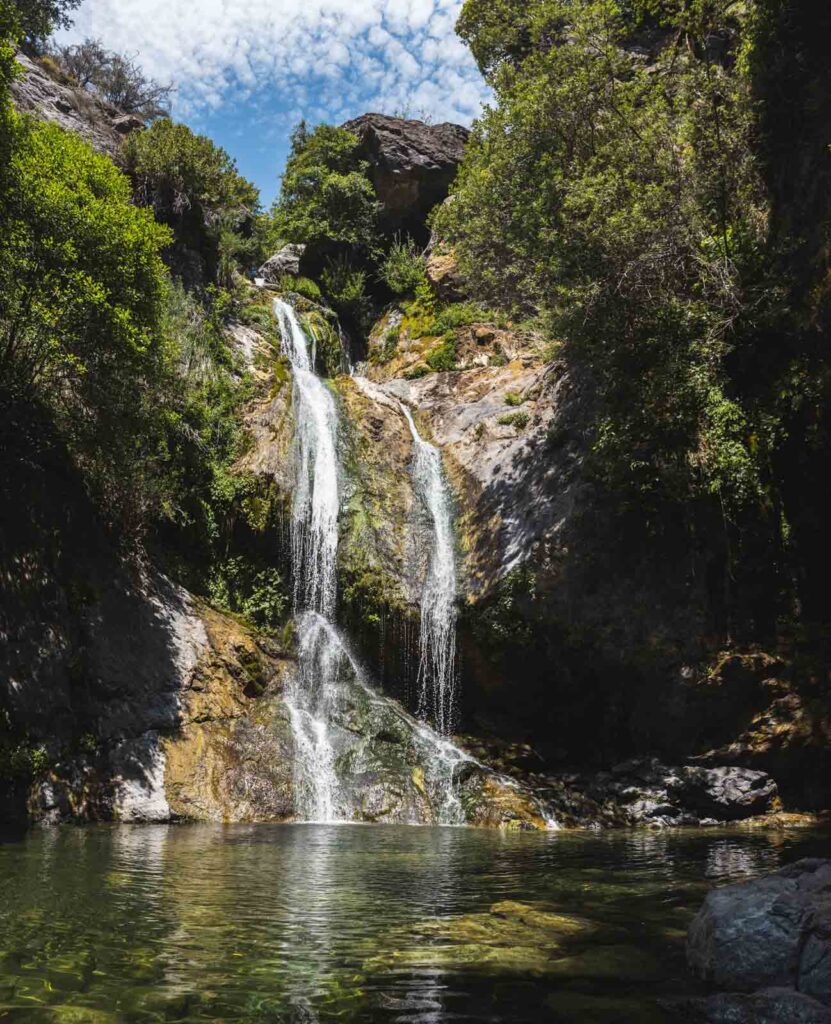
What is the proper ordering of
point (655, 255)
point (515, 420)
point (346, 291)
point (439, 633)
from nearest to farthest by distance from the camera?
point (655, 255) < point (439, 633) < point (515, 420) < point (346, 291)

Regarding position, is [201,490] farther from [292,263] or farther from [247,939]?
[292,263]

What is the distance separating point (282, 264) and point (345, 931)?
113ft

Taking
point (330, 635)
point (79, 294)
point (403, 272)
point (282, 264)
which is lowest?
point (330, 635)

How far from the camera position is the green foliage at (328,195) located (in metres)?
35.3

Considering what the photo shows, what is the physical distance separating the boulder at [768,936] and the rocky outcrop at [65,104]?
27857mm

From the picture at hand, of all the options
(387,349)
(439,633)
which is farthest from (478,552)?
(387,349)

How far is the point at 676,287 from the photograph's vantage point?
1633 centimetres

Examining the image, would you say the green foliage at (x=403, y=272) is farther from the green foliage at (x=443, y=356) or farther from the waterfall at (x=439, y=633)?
the waterfall at (x=439, y=633)

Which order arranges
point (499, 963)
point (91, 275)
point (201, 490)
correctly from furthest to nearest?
point (201, 490)
point (91, 275)
point (499, 963)

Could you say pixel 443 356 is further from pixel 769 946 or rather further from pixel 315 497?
pixel 769 946

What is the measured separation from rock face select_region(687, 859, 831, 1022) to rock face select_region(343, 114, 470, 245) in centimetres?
3613

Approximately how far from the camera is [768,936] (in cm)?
392

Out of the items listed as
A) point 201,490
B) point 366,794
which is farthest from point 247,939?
point 201,490

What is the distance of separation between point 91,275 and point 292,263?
23.6 m
